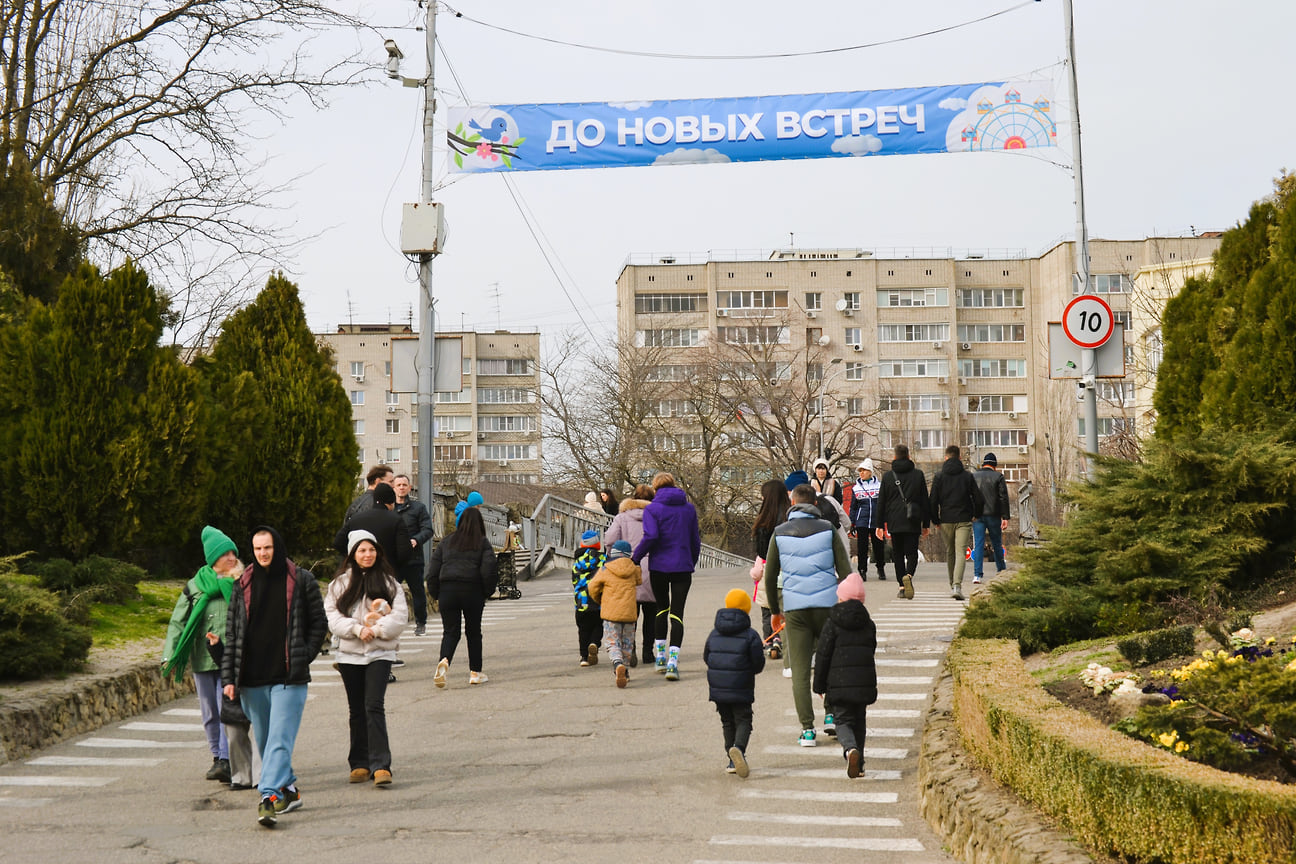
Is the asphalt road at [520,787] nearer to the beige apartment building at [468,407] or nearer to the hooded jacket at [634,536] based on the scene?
the hooded jacket at [634,536]

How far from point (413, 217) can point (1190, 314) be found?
1066 cm

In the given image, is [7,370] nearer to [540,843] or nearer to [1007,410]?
[540,843]

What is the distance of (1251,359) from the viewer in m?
13.0

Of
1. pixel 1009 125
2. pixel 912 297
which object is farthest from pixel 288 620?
pixel 912 297

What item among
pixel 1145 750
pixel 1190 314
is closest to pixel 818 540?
pixel 1145 750

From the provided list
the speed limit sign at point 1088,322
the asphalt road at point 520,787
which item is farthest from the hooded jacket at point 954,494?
the asphalt road at point 520,787

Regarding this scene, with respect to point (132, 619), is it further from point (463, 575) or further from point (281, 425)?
point (281, 425)

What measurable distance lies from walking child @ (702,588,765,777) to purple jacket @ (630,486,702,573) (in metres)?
3.90

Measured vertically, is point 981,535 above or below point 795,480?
below

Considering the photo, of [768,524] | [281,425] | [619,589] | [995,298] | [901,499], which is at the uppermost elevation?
[995,298]

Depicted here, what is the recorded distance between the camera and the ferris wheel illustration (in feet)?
61.9

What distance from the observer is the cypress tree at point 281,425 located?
18.8 meters

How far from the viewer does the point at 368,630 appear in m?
8.84

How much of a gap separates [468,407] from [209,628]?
329ft
